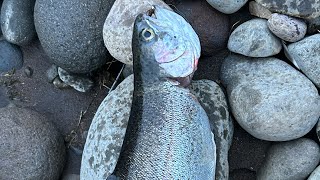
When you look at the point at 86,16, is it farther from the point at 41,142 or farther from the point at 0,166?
the point at 0,166

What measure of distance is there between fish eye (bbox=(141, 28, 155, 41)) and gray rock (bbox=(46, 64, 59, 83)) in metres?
1.35

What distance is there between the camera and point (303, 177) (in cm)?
337

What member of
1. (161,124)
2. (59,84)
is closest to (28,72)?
(59,84)

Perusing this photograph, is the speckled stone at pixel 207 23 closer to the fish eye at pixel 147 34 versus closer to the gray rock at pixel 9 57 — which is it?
the fish eye at pixel 147 34

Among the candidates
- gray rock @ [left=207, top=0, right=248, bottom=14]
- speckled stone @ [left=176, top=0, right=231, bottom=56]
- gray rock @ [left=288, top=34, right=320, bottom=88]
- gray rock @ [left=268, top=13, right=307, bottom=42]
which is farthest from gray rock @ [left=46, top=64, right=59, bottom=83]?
gray rock @ [left=288, top=34, right=320, bottom=88]

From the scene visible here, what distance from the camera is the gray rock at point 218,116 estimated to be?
3.35 m

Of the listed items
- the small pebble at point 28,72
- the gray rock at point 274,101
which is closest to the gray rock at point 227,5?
the gray rock at point 274,101

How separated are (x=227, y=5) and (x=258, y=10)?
0.22 metres

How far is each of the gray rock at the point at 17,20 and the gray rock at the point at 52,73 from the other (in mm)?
309

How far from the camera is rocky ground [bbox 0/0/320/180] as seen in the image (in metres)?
3.32

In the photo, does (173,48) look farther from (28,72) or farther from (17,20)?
(28,72)

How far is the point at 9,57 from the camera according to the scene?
14.0ft

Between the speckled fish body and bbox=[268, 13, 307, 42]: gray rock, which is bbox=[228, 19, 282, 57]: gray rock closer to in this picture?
bbox=[268, 13, 307, 42]: gray rock

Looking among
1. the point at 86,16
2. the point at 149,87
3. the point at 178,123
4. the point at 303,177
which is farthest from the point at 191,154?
the point at 86,16
